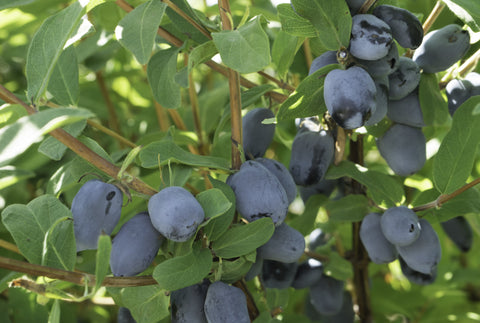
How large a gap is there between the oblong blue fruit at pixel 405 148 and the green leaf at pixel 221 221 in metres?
0.27

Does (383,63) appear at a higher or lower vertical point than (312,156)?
higher

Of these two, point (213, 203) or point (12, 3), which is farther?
point (12, 3)

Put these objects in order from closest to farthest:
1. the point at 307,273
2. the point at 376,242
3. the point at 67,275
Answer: the point at 67,275, the point at 376,242, the point at 307,273

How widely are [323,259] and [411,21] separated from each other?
1.50 feet

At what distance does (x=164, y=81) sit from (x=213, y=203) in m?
0.25

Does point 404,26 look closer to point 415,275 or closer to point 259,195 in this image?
point 259,195

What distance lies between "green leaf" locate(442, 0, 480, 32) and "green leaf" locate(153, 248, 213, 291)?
41 centimetres

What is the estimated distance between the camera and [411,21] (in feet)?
2.12

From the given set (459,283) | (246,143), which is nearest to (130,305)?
(246,143)

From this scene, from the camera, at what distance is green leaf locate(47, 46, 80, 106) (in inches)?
29.9

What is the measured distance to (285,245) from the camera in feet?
2.30

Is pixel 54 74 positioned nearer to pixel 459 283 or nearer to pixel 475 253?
pixel 459 283

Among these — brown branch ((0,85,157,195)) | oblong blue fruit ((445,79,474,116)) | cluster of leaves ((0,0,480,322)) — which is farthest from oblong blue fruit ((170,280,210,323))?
oblong blue fruit ((445,79,474,116))

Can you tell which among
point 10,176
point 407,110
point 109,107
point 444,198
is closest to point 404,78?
point 407,110
